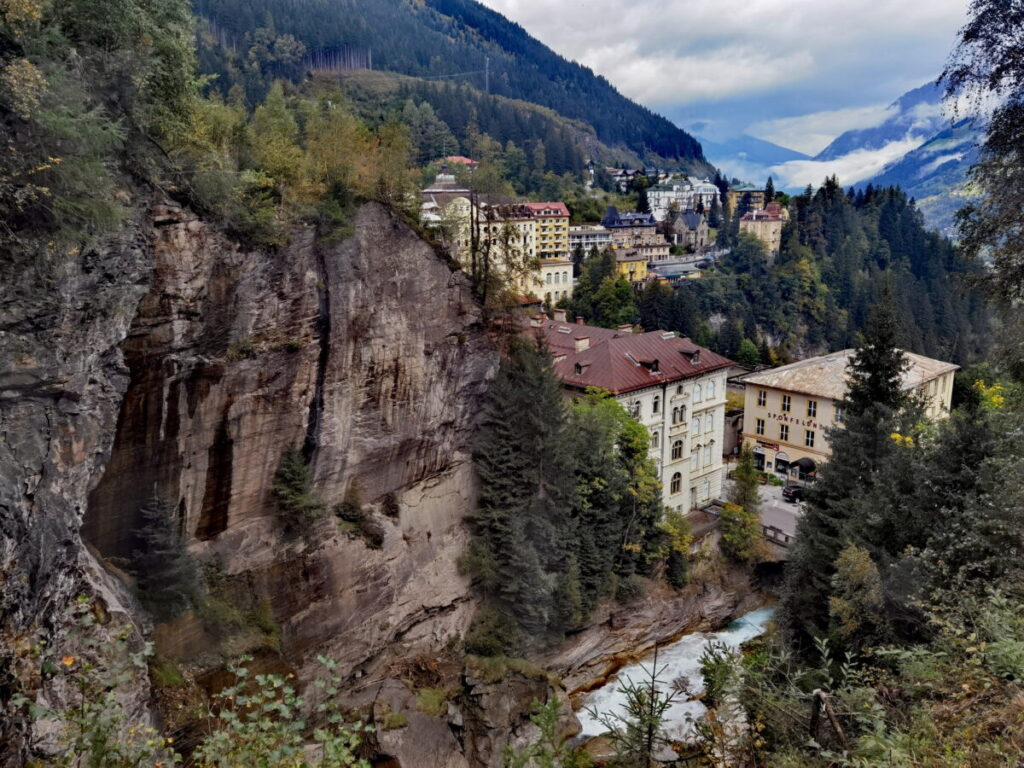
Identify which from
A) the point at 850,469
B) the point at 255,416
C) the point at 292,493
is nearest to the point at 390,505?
the point at 292,493

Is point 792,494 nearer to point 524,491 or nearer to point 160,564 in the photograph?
point 524,491

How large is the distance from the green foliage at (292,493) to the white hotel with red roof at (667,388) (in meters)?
13.6

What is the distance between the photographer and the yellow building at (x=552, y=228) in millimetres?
78812

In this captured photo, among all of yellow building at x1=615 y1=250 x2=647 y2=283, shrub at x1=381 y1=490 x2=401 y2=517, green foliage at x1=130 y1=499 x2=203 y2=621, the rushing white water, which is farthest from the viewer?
yellow building at x1=615 y1=250 x2=647 y2=283

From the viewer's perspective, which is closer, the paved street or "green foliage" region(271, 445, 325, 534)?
"green foliage" region(271, 445, 325, 534)

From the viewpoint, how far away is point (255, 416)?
60.3 ft

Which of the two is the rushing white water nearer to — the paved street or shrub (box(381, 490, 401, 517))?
the paved street

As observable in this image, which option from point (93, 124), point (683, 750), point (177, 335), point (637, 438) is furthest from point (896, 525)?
point (93, 124)

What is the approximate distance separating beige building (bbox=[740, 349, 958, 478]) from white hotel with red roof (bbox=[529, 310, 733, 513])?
329 inches

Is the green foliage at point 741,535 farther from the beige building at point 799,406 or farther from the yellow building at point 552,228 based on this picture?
the yellow building at point 552,228

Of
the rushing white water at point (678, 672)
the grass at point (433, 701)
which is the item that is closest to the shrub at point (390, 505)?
the grass at point (433, 701)

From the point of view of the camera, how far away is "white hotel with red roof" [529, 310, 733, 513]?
30.7 metres

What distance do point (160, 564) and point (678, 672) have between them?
1864 centimetres

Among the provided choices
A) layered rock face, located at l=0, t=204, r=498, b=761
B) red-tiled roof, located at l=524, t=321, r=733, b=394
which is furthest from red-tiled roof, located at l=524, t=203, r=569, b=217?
layered rock face, located at l=0, t=204, r=498, b=761
